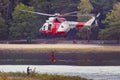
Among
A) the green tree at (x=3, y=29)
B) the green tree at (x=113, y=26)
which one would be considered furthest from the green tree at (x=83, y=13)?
the green tree at (x=3, y=29)

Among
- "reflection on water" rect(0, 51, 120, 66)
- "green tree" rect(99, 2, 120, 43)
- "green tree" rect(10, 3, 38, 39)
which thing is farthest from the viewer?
"green tree" rect(10, 3, 38, 39)

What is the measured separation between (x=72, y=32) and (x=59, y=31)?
44436mm

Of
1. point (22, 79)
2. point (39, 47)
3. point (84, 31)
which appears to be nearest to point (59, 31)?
point (39, 47)

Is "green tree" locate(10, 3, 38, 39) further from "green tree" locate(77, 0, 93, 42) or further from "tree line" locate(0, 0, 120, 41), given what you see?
"green tree" locate(77, 0, 93, 42)

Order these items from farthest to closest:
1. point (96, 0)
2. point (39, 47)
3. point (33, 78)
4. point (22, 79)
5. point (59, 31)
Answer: point (96, 0) → point (39, 47) → point (59, 31) → point (33, 78) → point (22, 79)

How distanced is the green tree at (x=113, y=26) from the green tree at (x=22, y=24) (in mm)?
11819

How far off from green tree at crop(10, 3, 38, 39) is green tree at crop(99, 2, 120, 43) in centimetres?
1182

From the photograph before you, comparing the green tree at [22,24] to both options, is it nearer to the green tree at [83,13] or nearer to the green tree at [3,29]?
the green tree at [3,29]

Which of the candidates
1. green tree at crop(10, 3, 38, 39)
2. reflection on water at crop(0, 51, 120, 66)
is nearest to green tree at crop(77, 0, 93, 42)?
green tree at crop(10, 3, 38, 39)

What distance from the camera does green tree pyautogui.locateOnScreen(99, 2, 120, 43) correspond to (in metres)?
107

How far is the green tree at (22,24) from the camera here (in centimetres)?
10788

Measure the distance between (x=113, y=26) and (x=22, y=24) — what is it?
52.0ft

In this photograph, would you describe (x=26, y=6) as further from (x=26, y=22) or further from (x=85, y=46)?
(x=85, y=46)

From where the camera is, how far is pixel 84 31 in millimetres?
109125
